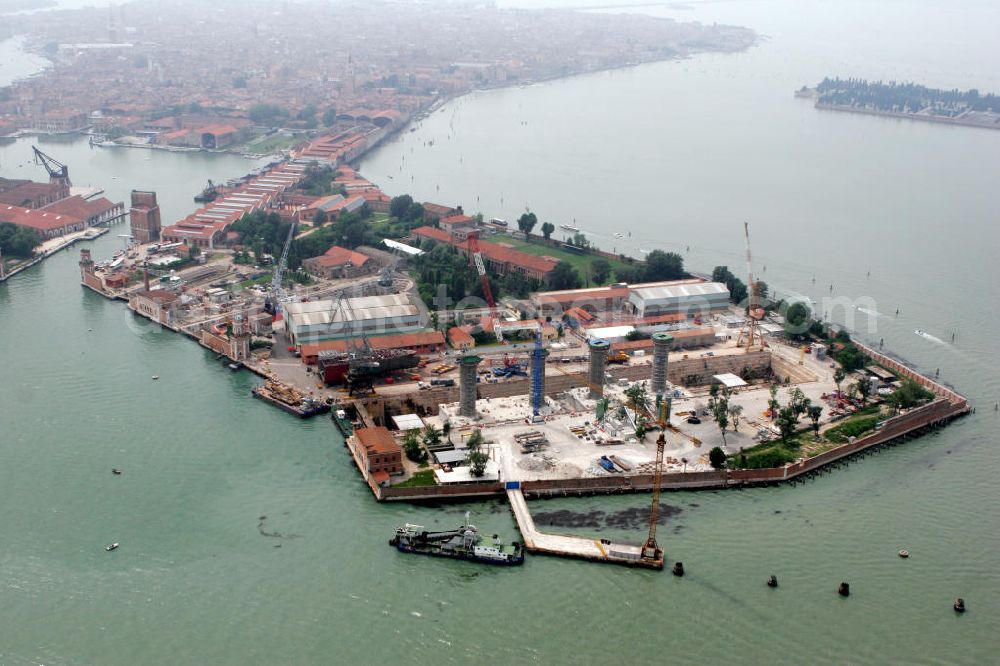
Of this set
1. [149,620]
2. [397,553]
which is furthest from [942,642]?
[149,620]

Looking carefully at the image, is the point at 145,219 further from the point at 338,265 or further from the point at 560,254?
the point at 560,254

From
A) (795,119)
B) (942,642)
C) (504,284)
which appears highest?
(795,119)

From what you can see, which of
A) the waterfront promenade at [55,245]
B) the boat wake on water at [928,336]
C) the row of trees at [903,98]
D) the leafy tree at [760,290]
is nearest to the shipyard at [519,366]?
the leafy tree at [760,290]

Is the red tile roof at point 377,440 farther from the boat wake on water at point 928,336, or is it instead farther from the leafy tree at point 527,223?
the leafy tree at point 527,223

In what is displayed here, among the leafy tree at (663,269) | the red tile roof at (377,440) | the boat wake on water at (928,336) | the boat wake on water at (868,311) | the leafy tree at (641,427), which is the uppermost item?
the leafy tree at (663,269)

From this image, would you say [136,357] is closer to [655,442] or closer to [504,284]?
[504,284]

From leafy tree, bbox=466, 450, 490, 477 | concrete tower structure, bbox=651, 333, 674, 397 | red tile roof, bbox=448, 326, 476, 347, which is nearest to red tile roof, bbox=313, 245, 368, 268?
red tile roof, bbox=448, 326, 476, 347

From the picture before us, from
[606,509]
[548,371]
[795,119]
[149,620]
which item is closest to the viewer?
[149,620]
